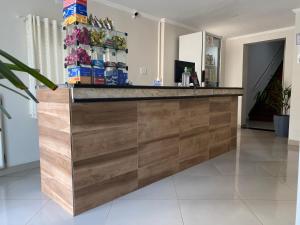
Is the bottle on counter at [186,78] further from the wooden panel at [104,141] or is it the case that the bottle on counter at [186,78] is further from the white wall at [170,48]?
the white wall at [170,48]

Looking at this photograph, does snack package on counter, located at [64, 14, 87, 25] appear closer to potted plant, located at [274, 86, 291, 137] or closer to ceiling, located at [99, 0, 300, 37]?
ceiling, located at [99, 0, 300, 37]

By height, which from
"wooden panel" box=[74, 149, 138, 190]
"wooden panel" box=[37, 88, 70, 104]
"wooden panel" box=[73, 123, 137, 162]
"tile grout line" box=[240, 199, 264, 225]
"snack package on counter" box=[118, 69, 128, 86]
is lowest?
"tile grout line" box=[240, 199, 264, 225]

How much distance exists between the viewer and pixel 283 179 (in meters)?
2.44

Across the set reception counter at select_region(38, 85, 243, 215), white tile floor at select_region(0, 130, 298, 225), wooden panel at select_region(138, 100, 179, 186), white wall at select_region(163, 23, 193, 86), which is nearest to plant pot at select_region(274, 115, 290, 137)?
white tile floor at select_region(0, 130, 298, 225)

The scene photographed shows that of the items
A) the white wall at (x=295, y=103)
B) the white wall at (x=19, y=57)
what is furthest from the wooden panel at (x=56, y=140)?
the white wall at (x=295, y=103)

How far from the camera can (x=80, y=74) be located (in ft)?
5.91

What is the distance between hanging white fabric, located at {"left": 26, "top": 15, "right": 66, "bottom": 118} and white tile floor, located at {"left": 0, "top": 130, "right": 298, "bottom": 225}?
1.19m

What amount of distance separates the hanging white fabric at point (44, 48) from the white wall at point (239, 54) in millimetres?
4518

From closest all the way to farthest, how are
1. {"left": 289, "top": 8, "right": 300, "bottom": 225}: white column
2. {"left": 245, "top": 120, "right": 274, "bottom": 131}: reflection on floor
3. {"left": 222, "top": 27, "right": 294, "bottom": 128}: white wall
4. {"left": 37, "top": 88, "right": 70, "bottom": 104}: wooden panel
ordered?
{"left": 37, "top": 88, "right": 70, "bottom": 104}: wooden panel < {"left": 289, "top": 8, "right": 300, "bottom": 225}: white column < {"left": 222, "top": 27, "right": 294, "bottom": 128}: white wall < {"left": 245, "top": 120, "right": 274, "bottom": 131}: reflection on floor

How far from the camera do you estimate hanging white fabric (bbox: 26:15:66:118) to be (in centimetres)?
269

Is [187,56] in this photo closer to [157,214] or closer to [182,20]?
[182,20]

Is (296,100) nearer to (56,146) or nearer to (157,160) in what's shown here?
(157,160)

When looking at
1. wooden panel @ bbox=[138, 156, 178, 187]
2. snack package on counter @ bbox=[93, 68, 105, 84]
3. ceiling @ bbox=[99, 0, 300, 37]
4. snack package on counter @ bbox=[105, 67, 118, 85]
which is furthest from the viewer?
ceiling @ bbox=[99, 0, 300, 37]

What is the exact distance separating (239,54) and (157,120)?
4.49m
